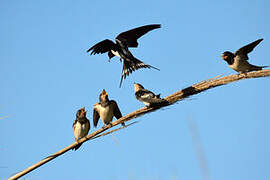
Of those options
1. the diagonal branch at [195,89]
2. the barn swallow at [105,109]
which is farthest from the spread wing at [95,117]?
the diagonal branch at [195,89]

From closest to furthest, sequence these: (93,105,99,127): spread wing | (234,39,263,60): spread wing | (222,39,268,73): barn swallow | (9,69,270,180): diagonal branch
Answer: (9,69,270,180): diagonal branch, (234,39,263,60): spread wing, (222,39,268,73): barn swallow, (93,105,99,127): spread wing

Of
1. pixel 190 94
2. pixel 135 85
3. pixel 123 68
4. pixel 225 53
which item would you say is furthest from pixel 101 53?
pixel 190 94

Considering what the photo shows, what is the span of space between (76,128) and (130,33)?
1611 millimetres

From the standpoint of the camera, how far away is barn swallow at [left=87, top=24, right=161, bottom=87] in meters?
4.55

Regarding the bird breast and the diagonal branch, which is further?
the bird breast

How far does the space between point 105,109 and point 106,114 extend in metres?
0.07

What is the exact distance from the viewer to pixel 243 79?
2.60 meters

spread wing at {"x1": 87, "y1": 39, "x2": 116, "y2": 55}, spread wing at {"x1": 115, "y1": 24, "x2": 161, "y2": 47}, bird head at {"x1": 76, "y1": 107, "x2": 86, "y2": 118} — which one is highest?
spread wing at {"x1": 115, "y1": 24, "x2": 161, "y2": 47}

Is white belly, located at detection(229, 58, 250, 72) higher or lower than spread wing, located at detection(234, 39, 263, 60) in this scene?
lower

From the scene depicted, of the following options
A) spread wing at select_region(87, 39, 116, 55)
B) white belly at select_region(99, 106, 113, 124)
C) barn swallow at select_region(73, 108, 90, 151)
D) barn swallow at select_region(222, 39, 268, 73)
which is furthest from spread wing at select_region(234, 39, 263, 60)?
barn swallow at select_region(73, 108, 90, 151)

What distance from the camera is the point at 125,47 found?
16.0 feet

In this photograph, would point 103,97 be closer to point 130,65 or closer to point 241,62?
point 130,65

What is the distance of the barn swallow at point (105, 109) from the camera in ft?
15.7

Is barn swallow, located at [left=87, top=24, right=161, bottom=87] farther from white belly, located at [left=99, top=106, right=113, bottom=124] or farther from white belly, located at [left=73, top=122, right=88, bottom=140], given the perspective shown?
white belly, located at [left=73, top=122, right=88, bottom=140]
